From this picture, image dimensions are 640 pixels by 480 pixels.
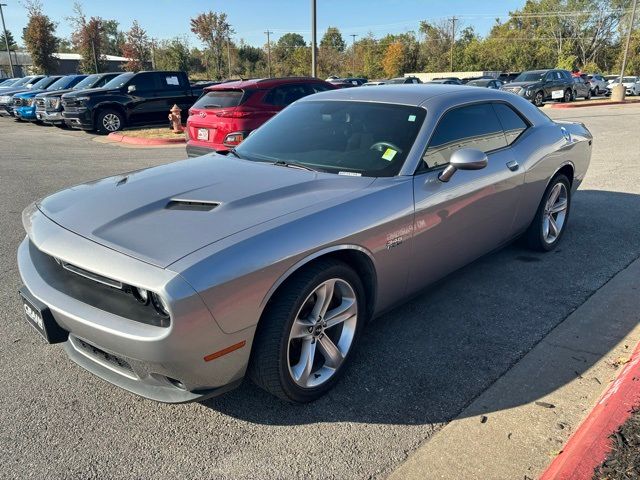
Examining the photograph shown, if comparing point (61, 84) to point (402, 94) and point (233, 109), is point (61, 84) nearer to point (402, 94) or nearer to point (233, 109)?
point (233, 109)

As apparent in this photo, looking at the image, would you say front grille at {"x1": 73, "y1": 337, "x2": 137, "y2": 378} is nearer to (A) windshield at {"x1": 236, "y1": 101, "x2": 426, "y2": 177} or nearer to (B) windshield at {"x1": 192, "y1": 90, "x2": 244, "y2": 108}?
(A) windshield at {"x1": 236, "y1": 101, "x2": 426, "y2": 177}

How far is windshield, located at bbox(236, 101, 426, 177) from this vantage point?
11.1 ft

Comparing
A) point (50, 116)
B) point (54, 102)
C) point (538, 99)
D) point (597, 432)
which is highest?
point (54, 102)

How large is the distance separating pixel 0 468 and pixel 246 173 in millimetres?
2016

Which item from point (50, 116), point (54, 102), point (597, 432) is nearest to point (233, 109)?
point (597, 432)

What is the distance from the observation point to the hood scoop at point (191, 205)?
2.74 metres

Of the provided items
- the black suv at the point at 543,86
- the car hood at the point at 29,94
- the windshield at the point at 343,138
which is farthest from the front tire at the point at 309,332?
the black suv at the point at 543,86

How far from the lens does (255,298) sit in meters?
2.36

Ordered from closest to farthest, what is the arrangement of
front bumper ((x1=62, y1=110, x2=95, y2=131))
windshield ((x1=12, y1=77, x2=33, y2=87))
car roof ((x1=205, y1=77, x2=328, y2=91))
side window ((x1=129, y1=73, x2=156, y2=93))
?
car roof ((x1=205, y1=77, x2=328, y2=91))
front bumper ((x1=62, y1=110, x2=95, y2=131))
side window ((x1=129, y1=73, x2=156, y2=93))
windshield ((x1=12, y1=77, x2=33, y2=87))

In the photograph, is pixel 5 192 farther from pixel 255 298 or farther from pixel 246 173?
pixel 255 298

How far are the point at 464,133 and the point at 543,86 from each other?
985 inches

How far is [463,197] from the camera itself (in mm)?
3574

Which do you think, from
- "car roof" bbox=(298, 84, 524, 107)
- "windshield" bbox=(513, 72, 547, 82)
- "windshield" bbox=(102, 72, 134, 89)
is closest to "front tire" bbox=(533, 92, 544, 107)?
"windshield" bbox=(513, 72, 547, 82)

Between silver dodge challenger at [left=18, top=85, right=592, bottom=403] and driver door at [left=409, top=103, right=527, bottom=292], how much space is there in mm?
14
